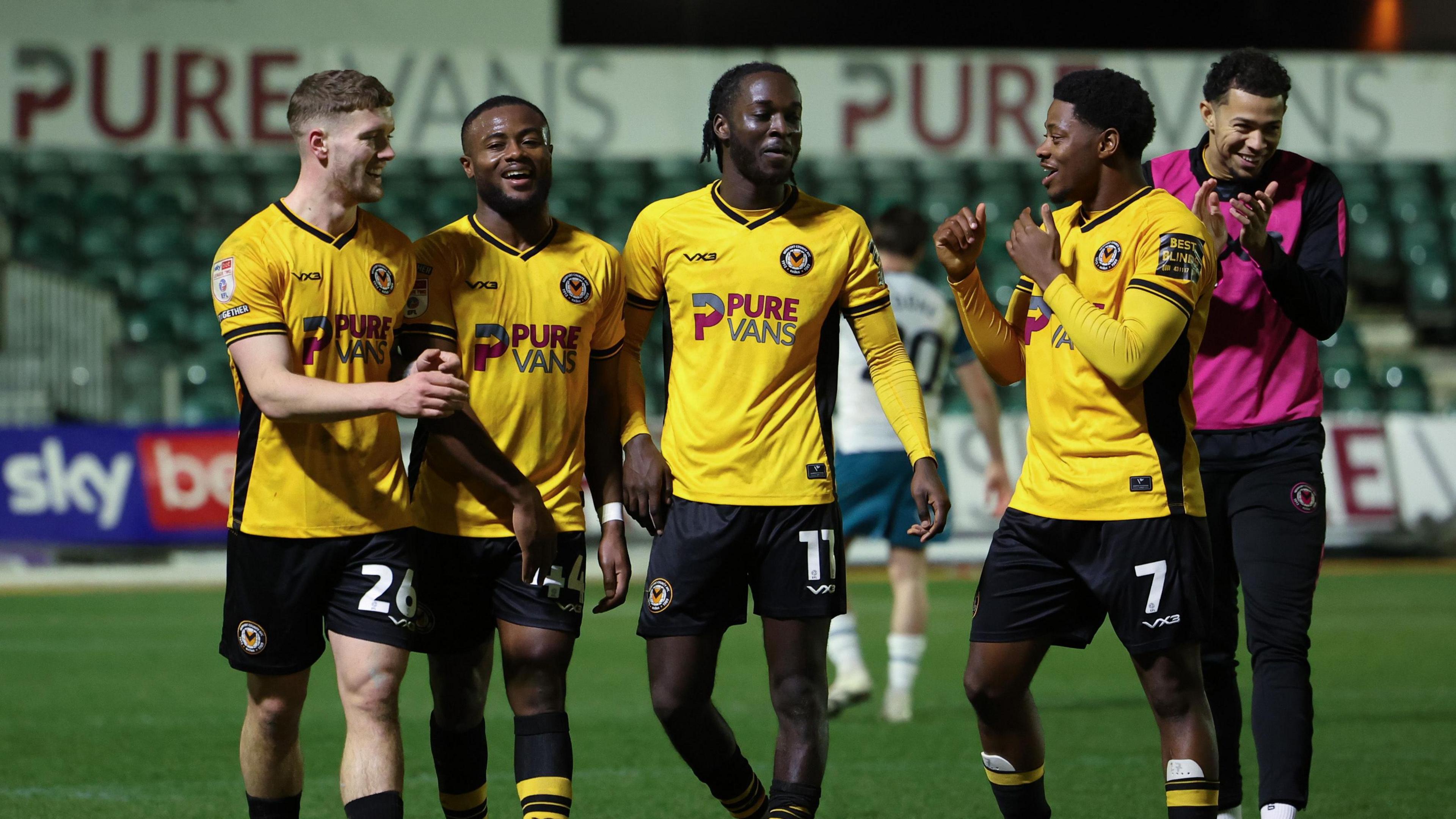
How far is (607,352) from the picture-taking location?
4.53 meters

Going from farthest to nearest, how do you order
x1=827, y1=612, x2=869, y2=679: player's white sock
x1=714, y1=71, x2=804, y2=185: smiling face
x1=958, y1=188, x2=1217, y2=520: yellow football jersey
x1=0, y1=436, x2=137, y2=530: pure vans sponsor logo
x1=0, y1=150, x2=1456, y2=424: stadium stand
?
x1=0, y1=150, x2=1456, y2=424: stadium stand → x1=0, y1=436, x2=137, y2=530: pure vans sponsor logo → x1=827, y1=612, x2=869, y2=679: player's white sock → x1=714, y1=71, x2=804, y2=185: smiling face → x1=958, y1=188, x2=1217, y2=520: yellow football jersey

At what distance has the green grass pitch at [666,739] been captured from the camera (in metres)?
5.69

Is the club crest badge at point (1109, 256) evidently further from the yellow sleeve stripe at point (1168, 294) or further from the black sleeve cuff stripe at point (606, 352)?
the black sleeve cuff stripe at point (606, 352)

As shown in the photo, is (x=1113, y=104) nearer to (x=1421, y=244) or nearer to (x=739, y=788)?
(x=739, y=788)

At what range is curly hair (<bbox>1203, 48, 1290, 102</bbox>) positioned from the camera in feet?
14.9

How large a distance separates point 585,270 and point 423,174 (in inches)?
583

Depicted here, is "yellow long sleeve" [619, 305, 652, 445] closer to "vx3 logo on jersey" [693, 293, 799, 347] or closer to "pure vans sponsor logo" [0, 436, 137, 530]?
"vx3 logo on jersey" [693, 293, 799, 347]

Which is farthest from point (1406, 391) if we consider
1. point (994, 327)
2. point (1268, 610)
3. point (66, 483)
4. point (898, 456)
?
point (994, 327)

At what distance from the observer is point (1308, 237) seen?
4.68 m

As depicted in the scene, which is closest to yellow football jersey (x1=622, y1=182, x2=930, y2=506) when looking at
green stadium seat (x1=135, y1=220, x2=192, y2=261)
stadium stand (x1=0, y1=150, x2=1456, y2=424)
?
stadium stand (x1=0, y1=150, x2=1456, y2=424)

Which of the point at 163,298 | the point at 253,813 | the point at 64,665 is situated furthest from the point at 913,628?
the point at 163,298

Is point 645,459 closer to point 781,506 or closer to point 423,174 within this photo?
point 781,506

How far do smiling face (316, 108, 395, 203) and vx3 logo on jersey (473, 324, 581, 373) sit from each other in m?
0.46

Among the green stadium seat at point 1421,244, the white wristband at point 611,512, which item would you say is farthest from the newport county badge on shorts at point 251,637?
the green stadium seat at point 1421,244
